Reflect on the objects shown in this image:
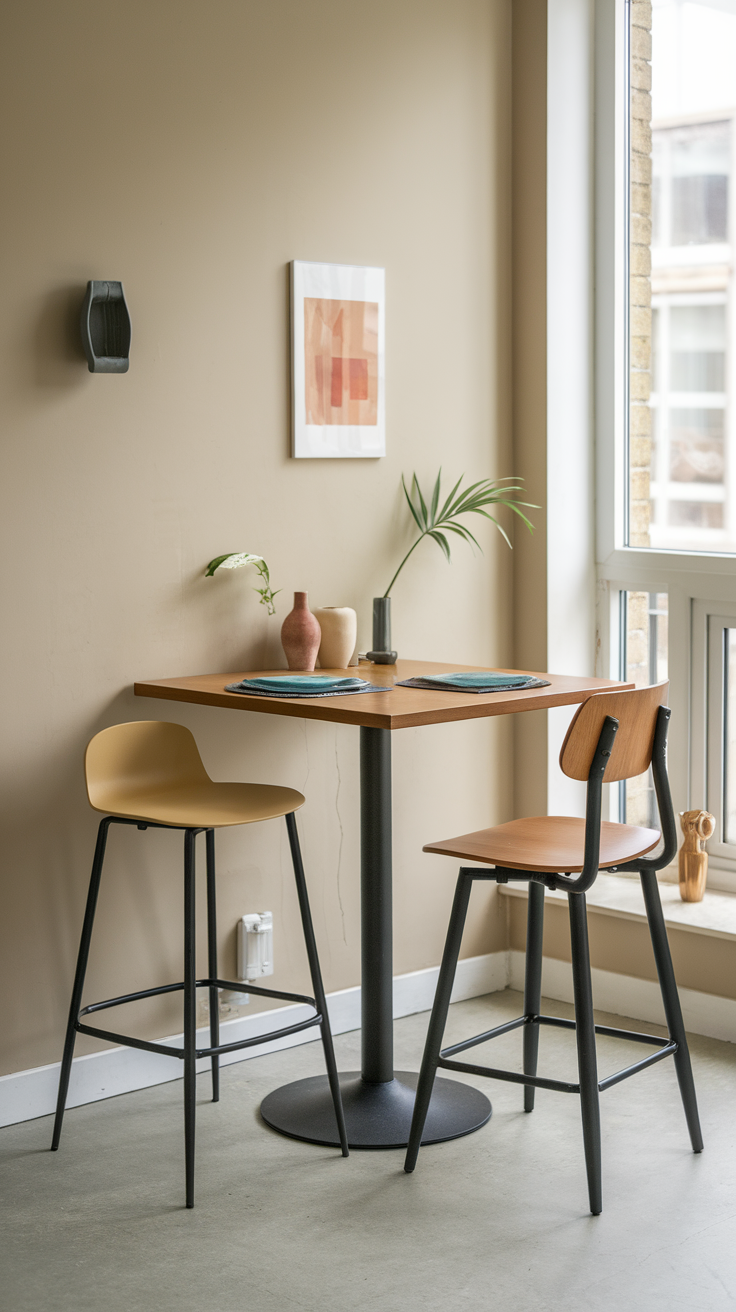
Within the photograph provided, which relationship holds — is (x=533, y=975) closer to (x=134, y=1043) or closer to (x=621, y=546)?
(x=134, y=1043)

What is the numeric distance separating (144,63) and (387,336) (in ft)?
2.97

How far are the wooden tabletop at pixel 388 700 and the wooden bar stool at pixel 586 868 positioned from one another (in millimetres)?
211

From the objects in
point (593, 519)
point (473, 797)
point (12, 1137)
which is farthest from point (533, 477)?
point (12, 1137)

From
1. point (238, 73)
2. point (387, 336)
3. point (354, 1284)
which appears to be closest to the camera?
point (354, 1284)

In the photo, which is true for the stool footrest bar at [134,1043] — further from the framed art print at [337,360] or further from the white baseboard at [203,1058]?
the framed art print at [337,360]

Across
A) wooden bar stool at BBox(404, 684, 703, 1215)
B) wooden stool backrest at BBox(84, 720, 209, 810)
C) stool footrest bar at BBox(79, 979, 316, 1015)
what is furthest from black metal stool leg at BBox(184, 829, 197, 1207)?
wooden bar stool at BBox(404, 684, 703, 1215)

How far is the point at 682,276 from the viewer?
12.6ft

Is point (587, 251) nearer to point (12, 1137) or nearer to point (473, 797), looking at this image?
point (473, 797)

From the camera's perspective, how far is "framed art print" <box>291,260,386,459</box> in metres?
3.47

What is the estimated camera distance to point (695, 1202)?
270cm

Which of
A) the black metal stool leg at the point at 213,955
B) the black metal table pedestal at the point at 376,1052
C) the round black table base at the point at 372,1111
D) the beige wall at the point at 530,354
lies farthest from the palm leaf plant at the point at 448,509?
the round black table base at the point at 372,1111

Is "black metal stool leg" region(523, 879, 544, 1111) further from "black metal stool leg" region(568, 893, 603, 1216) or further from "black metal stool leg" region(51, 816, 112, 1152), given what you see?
"black metal stool leg" region(51, 816, 112, 1152)

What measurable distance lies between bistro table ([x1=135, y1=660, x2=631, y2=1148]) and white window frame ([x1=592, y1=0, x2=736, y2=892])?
2.16 feet

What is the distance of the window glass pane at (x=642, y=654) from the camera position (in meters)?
3.93
